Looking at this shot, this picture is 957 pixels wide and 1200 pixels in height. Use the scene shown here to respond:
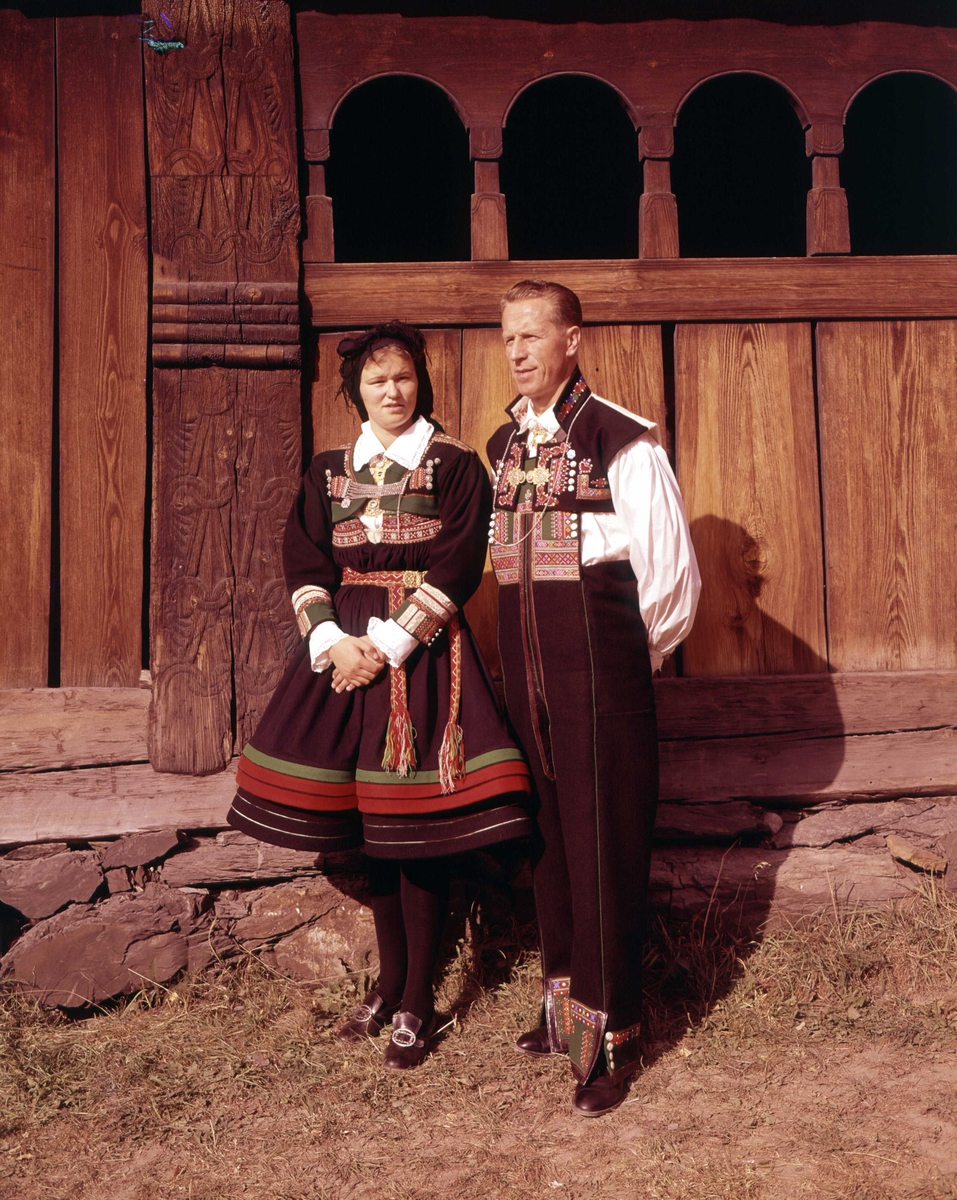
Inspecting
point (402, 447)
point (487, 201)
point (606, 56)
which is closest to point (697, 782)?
point (402, 447)

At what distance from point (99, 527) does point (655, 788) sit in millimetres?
1973

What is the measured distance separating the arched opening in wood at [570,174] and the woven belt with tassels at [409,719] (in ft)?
9.24

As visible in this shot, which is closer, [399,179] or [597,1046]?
[597,1046]

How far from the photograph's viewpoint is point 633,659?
8.45 feet

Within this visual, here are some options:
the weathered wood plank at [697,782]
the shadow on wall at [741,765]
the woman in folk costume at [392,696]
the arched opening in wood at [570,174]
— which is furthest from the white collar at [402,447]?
the arched opening in wood at [570,174]

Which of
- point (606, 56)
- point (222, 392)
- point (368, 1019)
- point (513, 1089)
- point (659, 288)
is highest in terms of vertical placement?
point (606, 56)

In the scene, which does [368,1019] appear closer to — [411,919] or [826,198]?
[411,919]

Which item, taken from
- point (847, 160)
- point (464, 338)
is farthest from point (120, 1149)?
point (847, 160)

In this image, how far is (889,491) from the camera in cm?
336

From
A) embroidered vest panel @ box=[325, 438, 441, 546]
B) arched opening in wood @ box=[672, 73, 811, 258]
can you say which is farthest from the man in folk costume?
arched opening in wood @ box=[672, 73, 811, 258]

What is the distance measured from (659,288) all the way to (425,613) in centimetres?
147

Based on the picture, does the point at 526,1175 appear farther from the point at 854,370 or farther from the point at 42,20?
the point at 42,20

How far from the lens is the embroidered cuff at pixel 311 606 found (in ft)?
8.93

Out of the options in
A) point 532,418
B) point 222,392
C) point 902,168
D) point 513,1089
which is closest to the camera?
point 513,1089
